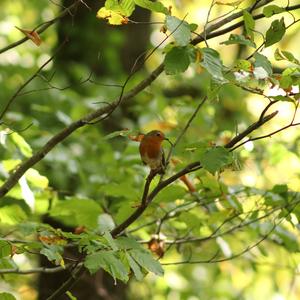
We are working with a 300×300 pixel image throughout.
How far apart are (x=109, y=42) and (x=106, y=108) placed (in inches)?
102

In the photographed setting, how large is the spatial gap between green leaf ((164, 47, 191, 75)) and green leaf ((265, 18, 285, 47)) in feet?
0.74

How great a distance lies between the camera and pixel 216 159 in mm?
1538

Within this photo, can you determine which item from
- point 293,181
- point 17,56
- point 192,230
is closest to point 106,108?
point 192,230

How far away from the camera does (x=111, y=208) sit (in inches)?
105

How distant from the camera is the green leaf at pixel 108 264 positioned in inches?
57.8

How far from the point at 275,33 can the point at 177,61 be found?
27 cm

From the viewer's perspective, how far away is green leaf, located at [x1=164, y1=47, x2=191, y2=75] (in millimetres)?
1519

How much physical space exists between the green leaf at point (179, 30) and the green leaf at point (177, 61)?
0.22 ft

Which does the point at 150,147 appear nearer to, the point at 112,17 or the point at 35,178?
the point at 112,17

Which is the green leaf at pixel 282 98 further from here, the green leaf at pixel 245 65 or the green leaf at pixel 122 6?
the green leaf at pixel 122 6

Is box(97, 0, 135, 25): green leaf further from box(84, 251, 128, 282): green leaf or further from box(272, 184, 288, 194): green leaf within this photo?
box(272, 184, 288, 194): green leaf

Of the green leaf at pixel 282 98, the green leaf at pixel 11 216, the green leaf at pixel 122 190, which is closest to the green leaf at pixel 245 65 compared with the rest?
the green leaf at pixel 282 98

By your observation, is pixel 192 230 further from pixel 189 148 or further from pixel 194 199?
pixel 189 148

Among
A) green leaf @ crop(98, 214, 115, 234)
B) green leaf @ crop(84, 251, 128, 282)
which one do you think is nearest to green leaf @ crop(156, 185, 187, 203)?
green leaf @ crop(98, 214, 115, 234)
